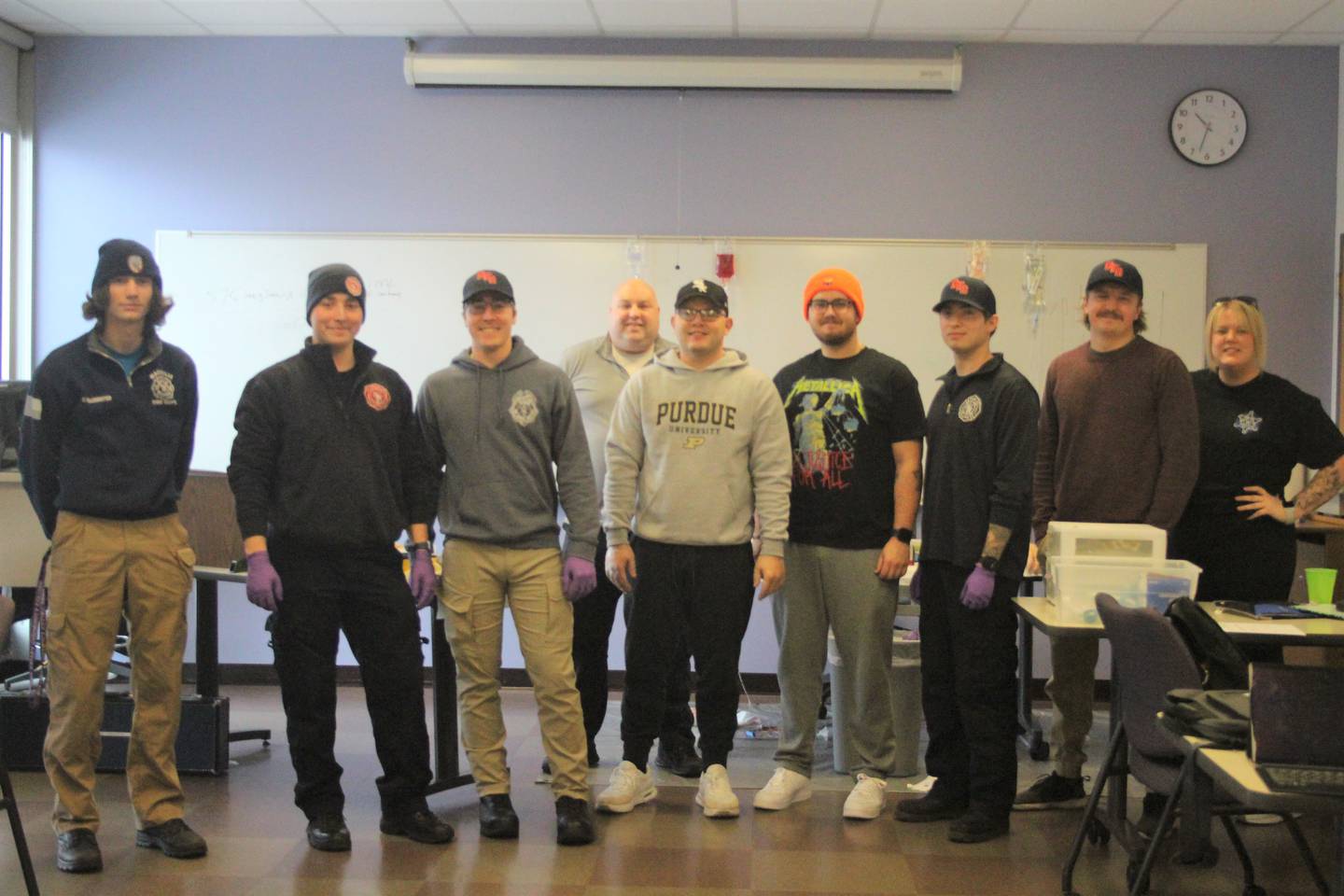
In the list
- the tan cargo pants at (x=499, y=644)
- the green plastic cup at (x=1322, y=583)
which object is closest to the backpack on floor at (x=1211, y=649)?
the green plastic cup at (x=1322, y=583)

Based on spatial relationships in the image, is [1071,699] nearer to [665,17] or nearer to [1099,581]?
[1099,581]

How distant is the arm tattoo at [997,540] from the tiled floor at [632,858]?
2.67 feet

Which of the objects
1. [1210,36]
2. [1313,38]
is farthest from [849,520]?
[1313,38]

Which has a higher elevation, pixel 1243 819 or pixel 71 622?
pixel 71 622

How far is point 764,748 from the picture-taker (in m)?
4.56

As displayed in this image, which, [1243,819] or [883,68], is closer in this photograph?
[1243,819]

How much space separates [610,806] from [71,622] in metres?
1.58

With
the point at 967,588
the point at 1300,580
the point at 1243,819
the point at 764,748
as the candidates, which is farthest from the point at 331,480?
the point at 1300,580

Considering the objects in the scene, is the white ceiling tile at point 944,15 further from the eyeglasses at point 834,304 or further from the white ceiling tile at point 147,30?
the white ceiling tile at point 147,30

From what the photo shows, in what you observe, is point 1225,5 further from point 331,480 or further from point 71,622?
point 71,622

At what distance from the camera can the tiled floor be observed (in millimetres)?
3061

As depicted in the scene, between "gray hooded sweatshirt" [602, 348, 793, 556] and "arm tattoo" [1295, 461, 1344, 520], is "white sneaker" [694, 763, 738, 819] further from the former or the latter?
"arm tattoo" [1295, 461, 1344, 520]

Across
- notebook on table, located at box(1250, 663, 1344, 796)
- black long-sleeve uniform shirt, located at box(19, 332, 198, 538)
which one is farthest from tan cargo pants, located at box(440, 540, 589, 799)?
notebook on table, located at box(1250, 663, 1344, 796)

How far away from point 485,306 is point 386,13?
2.42 m
